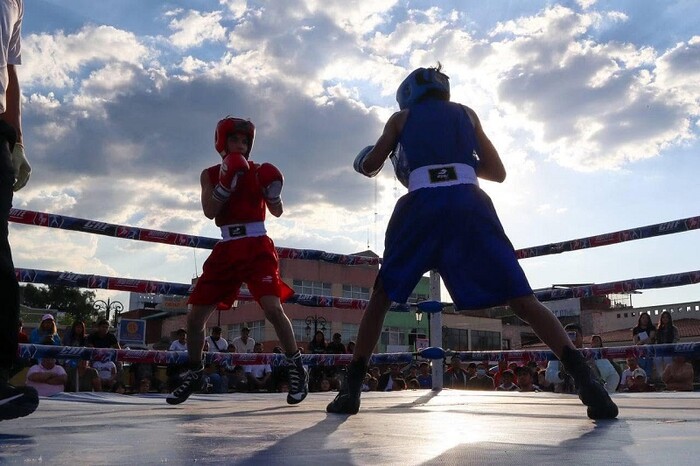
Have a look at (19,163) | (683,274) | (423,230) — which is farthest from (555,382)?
(19,163)

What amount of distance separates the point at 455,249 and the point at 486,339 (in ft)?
139

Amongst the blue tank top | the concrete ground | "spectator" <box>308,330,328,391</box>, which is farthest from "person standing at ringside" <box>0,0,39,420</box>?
"spectator" <box>308,330,328,391</box>

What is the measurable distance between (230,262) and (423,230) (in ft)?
4.14

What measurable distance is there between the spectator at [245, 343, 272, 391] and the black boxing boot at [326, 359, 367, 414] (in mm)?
5461

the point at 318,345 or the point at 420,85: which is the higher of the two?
the point at 420,85

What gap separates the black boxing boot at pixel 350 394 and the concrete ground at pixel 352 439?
91 millimetres

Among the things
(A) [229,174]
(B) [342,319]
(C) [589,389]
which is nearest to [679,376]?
(C) [589,389]

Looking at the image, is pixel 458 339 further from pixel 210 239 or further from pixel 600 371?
pixel 210 239

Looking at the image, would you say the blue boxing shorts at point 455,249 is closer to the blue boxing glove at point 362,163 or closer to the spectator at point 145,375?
the blue boxing glove at point 362,163

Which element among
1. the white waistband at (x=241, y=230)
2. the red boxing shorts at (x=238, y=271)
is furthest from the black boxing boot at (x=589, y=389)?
the white waistband at (x=241, y=230)

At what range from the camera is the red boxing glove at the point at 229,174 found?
3.24 m

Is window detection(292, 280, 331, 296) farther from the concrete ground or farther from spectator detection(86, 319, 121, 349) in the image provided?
the concrete ground

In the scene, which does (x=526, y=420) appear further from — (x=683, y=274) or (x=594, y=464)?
(x=683, y=274)

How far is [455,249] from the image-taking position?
236 centimetres
